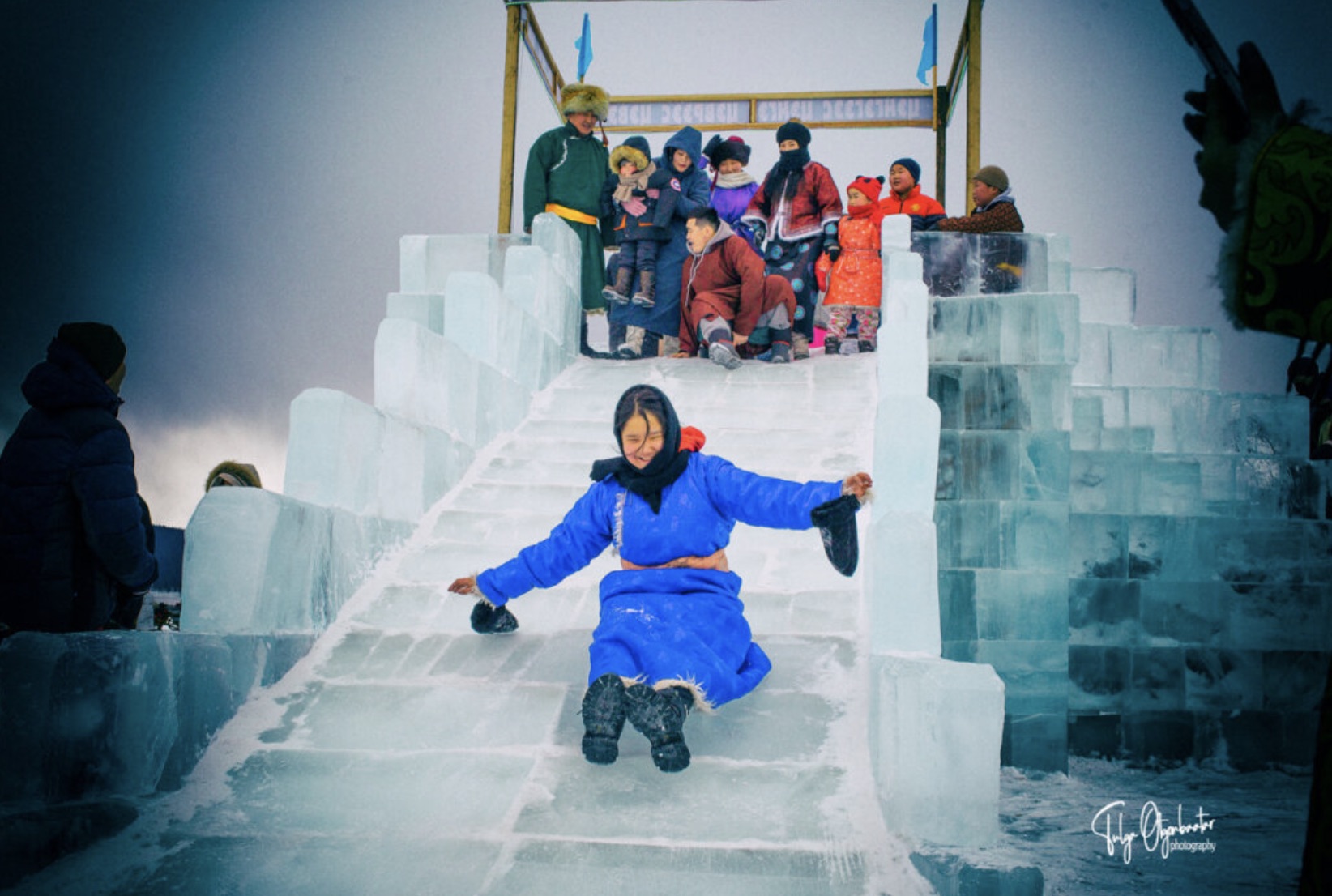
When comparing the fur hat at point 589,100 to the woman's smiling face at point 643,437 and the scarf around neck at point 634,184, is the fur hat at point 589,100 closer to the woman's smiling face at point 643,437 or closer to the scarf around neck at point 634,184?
the scarf around neck at point 634,184

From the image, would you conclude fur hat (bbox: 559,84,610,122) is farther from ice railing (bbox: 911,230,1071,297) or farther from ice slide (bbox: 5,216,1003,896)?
ice slide (bbox: 5,216,1003,896)

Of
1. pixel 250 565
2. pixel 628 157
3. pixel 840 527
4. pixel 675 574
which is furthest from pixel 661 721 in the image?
pixel 628 157

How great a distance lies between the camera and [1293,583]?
18.3 feet

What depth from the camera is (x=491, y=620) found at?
368 centimetres

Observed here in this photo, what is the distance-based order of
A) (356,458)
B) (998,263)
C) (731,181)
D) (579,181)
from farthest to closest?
(731,181), (579,181), (998,263), (356,458)

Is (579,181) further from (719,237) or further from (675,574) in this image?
(675,574)

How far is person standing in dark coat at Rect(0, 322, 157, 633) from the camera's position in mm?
3227

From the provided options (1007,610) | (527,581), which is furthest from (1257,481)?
(527,581)

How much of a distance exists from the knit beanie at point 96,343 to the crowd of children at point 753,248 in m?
4.08

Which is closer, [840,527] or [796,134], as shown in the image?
[840,527]

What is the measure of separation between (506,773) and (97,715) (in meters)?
1.16

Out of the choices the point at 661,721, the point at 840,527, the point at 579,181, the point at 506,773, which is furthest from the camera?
the point at 579,181

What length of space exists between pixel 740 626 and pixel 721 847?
2.79 feet

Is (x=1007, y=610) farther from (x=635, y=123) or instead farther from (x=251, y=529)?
(x=635, y=123)
